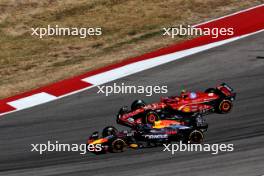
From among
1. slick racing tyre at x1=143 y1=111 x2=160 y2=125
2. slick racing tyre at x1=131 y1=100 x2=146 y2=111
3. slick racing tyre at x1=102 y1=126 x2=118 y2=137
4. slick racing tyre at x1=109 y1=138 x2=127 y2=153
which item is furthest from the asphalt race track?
slick racing tyre at x1=143 y1=111 x2=160 y2=125

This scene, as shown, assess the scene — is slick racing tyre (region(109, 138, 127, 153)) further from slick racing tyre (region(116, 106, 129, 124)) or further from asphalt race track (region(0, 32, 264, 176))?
slick racing tyre (region(116, 106, 129, 124))

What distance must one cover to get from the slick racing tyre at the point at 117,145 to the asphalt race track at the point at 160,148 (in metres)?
0.12

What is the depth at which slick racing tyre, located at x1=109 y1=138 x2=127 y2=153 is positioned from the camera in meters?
17.1

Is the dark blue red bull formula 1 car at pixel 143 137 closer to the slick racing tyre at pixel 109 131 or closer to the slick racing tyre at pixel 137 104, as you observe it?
the slick racing tyre at pixel 109 131

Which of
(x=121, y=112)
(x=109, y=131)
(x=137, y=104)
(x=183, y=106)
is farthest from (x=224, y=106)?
(x=109, y=131)

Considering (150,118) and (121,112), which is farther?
(121,112)

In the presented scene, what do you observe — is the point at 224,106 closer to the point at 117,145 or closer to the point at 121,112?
the point at 121,112

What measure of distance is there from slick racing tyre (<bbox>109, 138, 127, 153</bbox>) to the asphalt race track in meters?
0.12

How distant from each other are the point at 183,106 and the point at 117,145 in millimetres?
2592

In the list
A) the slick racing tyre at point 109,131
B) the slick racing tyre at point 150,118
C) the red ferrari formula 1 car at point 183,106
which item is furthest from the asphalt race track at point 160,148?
the slick racing tyre at point 150,118

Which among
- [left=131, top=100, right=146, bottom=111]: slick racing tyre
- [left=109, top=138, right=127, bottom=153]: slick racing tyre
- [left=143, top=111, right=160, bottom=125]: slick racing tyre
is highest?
[left=131, top=100, right=146, bottom=111]: slick racing tyre

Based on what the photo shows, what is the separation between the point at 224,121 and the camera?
1848cm

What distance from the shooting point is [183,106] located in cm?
1892

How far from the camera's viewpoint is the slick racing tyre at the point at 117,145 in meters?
17.1
